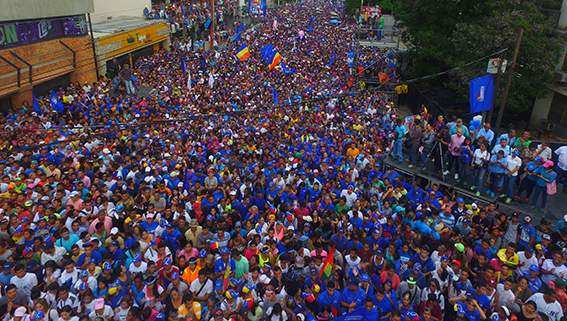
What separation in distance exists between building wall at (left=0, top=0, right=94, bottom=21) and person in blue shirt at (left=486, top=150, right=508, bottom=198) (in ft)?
57.5

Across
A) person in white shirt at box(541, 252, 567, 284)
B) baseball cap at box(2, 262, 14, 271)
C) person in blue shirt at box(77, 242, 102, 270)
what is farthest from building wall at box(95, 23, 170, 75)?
person in white shirt at box(541, 252, 567, 284)

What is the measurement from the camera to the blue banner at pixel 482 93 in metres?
11.0

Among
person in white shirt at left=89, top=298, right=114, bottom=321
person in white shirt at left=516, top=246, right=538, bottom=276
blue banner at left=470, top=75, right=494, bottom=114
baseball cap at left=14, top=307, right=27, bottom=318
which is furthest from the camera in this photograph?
blue banner at left=470, top=75, right=494, bottom=114

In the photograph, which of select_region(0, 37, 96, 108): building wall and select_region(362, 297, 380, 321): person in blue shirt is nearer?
select_region(362, 297, 380, 321): person in blue shirt

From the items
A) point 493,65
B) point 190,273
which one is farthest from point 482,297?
point 493,65

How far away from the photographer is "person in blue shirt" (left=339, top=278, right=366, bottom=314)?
548cm

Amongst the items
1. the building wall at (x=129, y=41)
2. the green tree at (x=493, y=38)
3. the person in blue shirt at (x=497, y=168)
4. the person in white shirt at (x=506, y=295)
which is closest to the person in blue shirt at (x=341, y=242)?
the person in white shirt at (x=506, y=295)

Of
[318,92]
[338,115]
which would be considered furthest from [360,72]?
[338,115]

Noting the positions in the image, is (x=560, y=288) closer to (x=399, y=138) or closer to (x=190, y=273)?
(x=190, y=273)

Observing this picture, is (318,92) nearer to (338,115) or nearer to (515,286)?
(338,115)

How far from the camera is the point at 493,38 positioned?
15664mm

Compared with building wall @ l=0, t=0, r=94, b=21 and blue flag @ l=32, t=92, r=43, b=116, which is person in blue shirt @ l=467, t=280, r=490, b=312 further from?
building wall @ l=0, t=0, r=94, b=21

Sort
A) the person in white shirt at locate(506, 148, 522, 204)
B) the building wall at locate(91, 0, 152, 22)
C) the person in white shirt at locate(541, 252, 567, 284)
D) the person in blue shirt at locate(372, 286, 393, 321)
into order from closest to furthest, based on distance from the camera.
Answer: the person in blue shirt at locate(372, 286, 393, 321) → the person in white shirt at locate(541, 252, 567, 284) → the person in white shirt at locate(506, 148, 522, 204) → the building wall at locate(91, 0, 152, 22)

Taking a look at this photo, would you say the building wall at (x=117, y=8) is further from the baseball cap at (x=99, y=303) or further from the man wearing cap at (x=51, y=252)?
the baseball cap at (x=99, y=303)
